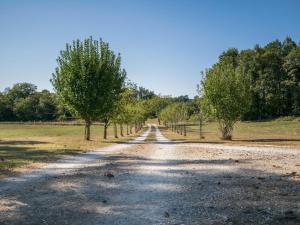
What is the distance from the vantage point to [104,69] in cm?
4756

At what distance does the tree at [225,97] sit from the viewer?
5175 centimetres

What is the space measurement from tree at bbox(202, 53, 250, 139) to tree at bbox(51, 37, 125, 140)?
12065mm

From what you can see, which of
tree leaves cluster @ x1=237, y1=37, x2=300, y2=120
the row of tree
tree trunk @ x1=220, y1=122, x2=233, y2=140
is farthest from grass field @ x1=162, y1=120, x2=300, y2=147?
tree leaves cluster @ x1=237, y1=37, x2=300, y2=120

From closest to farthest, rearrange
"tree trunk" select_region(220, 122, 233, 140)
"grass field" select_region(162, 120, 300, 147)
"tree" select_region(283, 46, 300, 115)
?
1. "grass field" select_region(162, 120, 300, 147)
2. "tree trunk" select_region(220, 122, 233, 140)
3. "tree" select_region(283, 46, 300, 115)

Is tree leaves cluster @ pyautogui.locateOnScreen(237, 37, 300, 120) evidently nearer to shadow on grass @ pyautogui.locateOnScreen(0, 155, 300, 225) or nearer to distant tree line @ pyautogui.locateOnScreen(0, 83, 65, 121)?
distant tree line @ pyautogui.locateOnScreen(0, 83, 65, 121)

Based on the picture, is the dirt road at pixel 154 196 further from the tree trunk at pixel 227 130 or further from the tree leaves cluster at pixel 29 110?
the tree leaves cluster at pixel 29 110

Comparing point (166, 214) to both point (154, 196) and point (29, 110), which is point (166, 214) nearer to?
point (154, 196)

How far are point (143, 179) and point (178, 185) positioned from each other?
1807 mm

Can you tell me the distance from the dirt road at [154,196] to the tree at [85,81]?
28.0 meters

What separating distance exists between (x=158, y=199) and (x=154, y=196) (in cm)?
45

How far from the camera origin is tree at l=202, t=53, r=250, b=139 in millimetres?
51750

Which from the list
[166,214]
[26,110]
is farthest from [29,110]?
[166,214]

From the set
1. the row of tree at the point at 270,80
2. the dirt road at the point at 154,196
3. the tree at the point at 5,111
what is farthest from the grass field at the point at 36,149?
the tree at the point at 5,111

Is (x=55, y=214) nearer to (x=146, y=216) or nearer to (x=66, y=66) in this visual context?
(x=146, y=216)
